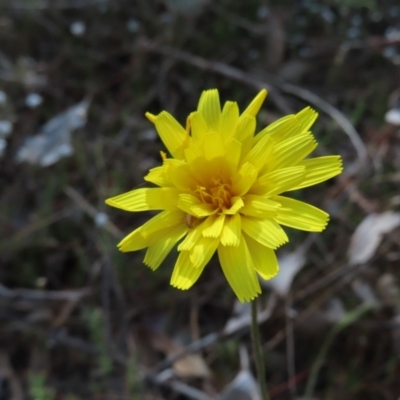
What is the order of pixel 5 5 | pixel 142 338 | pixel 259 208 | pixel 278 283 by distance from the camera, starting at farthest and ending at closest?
pixel 5 5 < pixel 142 338 < pixel 278 283 < pixel 259 208

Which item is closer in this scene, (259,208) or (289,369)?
(259,208)

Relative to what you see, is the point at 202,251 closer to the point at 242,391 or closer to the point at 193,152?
the point at 193,152

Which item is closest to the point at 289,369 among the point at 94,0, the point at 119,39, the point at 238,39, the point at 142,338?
the point at 142,338

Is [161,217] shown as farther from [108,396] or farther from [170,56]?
[170,56]

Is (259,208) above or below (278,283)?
above

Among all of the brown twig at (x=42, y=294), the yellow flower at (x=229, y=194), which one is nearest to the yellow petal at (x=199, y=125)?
the yellow flower at (x=229, y=194)

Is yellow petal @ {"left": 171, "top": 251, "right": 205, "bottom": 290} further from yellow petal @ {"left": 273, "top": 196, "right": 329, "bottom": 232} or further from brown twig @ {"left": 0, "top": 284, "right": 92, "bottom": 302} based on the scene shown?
brown twig @ {"left": 0, "top": 284, "right": 92, "bottom": 302}

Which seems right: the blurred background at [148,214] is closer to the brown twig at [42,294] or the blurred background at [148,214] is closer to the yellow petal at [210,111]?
the brown twig at [42,294]
